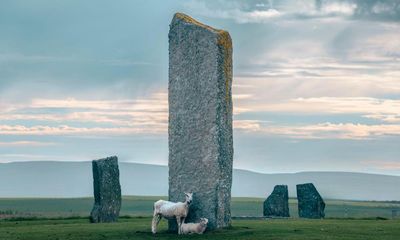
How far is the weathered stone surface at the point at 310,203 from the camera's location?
47094mm

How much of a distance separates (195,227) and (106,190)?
11.8 m

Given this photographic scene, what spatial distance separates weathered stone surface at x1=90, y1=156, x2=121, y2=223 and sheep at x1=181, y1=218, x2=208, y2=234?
10.7 meters

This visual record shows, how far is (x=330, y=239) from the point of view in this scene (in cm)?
2611

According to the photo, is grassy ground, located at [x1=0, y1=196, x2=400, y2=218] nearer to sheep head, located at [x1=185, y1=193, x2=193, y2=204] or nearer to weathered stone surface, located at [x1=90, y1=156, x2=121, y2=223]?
weathered stone surface, located at [x1=90, y1=156, x2=121, y2=223]

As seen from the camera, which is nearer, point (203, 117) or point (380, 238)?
point (380, 238)

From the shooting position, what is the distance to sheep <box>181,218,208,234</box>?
2888 cm

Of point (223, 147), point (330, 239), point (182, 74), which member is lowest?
point (330, 239)

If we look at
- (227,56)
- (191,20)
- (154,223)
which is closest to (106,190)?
(154,223)

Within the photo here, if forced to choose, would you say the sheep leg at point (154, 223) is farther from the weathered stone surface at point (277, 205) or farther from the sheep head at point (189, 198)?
the weathered stone surface at point (277, 205)

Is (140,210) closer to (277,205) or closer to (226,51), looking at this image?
(277,205)

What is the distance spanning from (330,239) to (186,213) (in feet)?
18.0

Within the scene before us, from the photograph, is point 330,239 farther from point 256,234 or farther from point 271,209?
point 271,209

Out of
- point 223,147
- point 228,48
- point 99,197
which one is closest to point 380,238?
point 223,147

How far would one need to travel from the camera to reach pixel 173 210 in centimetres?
2936
